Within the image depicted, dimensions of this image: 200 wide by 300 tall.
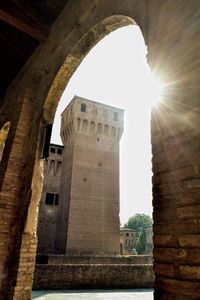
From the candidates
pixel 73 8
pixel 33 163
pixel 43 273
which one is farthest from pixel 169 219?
pixel 43 273

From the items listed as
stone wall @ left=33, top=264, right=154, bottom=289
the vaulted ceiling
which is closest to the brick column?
the vaulted ceiling

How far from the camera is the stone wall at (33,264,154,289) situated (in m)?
9.02

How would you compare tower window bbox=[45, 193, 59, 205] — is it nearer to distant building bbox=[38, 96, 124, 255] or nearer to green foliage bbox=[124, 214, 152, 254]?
distant building bbox=[38, 96, 124, 255]

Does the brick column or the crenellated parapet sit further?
the crenellated parapet

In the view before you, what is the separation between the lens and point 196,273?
176cm

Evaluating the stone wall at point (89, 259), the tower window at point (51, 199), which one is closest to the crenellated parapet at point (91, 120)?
the tower window at point (51, 199)

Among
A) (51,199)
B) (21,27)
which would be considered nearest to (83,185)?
(51,199)

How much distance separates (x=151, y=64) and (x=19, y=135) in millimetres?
3475

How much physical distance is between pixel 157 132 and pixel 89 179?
70.9 feet

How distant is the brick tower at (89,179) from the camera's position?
2187 centimetres

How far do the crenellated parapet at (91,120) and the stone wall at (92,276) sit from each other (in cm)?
1598

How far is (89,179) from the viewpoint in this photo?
23.8 meters

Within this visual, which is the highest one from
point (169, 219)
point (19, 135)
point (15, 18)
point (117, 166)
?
point (117, 166)

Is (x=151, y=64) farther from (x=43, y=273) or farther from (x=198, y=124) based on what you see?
(x=43, y=273)
